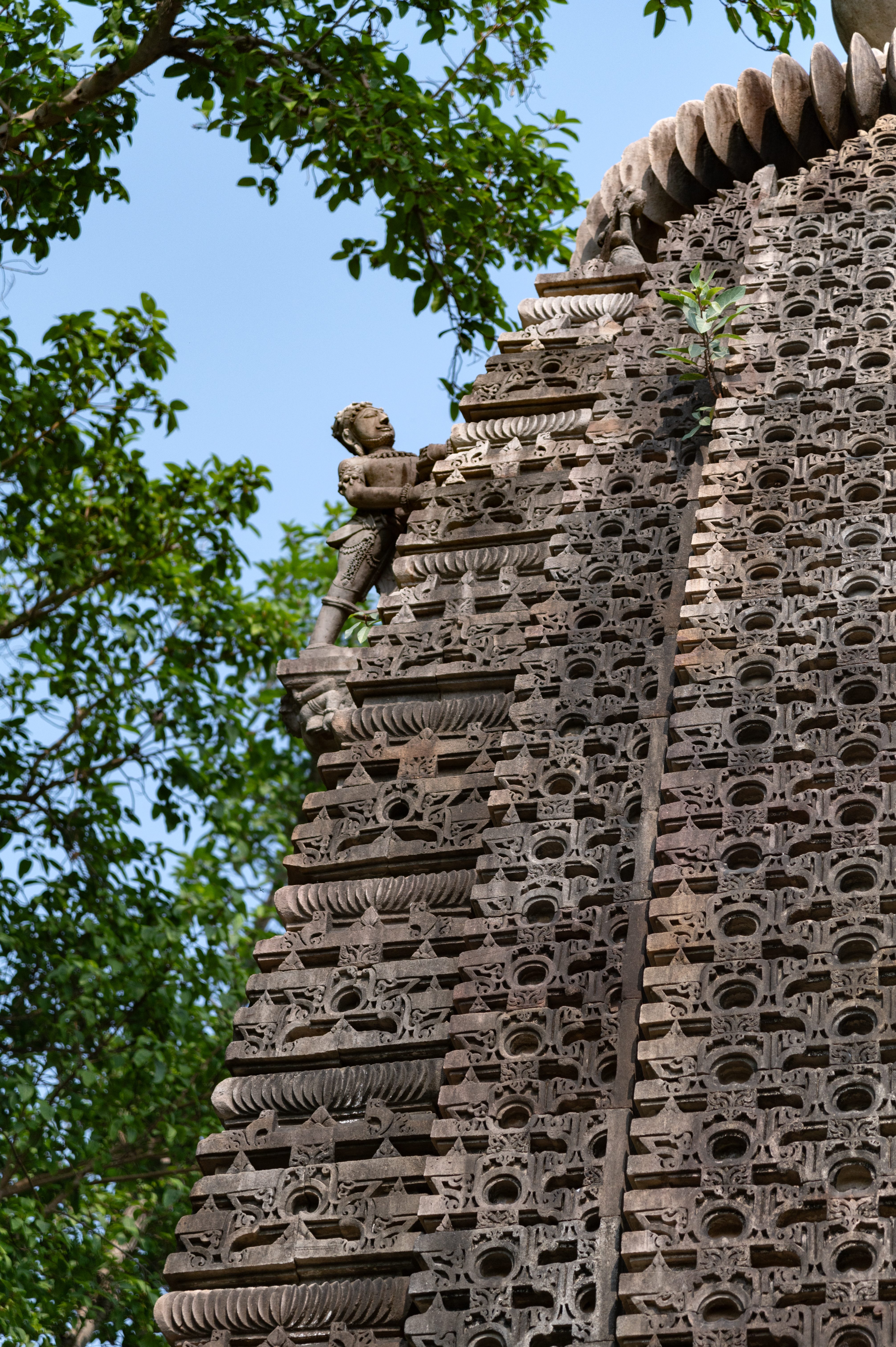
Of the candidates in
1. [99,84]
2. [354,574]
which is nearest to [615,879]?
[354,574]

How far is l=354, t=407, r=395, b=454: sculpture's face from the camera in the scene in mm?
Answer: 9523

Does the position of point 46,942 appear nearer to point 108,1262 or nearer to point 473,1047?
point 108,1262

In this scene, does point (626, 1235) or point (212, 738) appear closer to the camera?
point (626, 1235)

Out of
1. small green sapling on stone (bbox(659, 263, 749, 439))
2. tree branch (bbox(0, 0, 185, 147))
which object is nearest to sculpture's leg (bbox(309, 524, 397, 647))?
small green sapling on stone (bbox(659, 263, 749, 439))

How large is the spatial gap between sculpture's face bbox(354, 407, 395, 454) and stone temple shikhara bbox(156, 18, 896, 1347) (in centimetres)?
37

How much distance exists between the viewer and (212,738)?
14.3 m

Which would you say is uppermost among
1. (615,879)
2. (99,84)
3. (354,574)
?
(99,84)

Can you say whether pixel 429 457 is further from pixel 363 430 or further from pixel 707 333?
pixel 707 333

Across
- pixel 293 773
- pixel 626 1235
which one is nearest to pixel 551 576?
pixel 626 1235

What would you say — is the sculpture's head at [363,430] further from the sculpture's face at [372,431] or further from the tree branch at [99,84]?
the tree branch at [99,84]

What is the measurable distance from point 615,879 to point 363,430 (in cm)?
370

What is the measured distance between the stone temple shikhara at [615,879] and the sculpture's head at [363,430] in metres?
0.38

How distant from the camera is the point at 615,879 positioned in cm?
646

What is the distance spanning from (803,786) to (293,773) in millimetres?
11228
